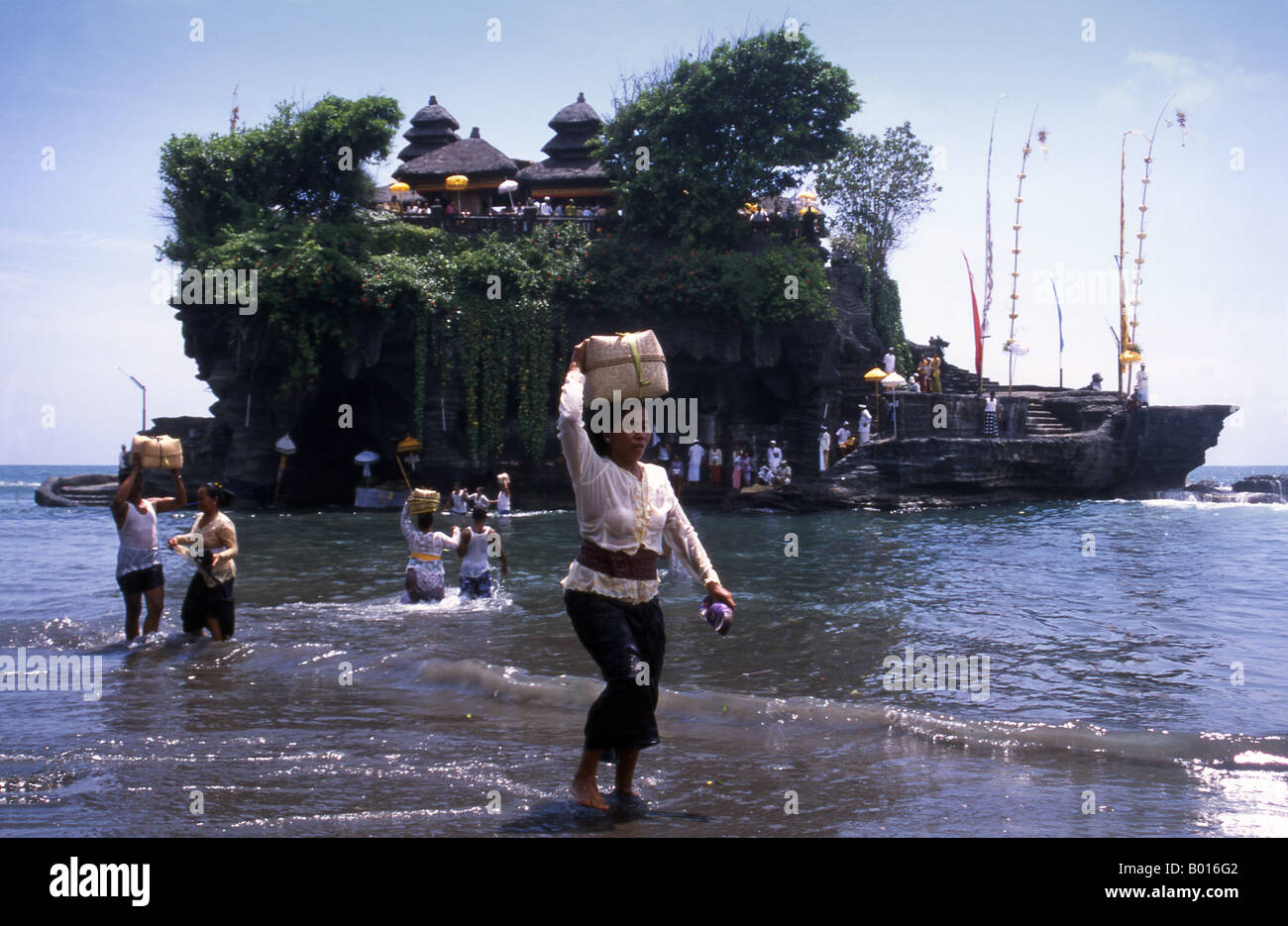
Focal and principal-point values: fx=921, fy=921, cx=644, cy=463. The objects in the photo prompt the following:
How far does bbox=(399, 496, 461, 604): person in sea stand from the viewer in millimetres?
9961

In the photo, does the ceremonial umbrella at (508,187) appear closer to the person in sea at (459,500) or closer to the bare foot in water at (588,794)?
the person in sea at (459,500)

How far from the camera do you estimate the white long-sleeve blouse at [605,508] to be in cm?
401

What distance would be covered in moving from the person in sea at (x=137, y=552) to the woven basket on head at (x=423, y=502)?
219 centimetres

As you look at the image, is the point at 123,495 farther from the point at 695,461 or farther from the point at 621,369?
the point at 695,461

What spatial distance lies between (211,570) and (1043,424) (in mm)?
29485

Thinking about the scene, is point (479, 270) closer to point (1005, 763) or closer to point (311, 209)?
point (311, 209)

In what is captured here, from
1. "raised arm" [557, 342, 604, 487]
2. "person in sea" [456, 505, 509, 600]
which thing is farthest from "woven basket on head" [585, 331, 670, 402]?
"person in sea" [456, 505, 509, 600]

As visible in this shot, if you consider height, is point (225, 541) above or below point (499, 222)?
below

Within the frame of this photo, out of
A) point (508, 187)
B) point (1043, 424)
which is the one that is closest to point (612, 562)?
point (508, 187)

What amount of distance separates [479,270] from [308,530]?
9.98m

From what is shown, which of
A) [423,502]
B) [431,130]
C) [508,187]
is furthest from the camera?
[431,130]

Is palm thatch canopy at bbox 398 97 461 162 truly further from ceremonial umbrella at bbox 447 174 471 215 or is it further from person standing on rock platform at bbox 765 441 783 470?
person standing on rock platform at bbox 765 441 783 470

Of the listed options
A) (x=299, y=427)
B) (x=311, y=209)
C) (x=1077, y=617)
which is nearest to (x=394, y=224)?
(x=311, y=209)

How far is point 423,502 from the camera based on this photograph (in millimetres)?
9617
